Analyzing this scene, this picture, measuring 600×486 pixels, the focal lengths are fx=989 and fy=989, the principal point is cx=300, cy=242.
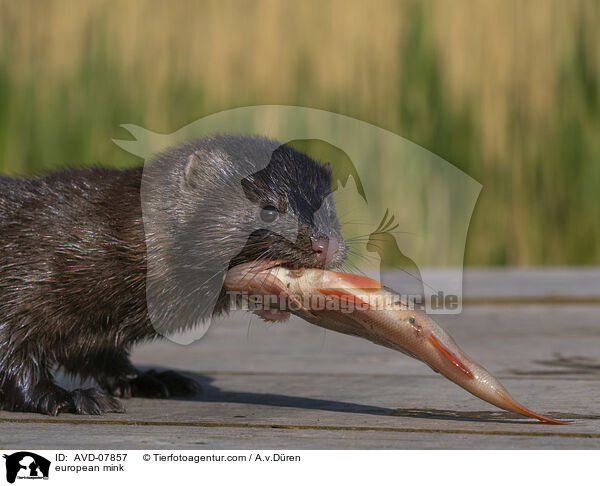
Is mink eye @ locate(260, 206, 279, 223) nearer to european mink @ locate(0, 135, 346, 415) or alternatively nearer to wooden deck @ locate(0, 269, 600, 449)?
european mink @ locate(0, 135, 346, 415)

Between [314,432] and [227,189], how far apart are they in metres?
1.01

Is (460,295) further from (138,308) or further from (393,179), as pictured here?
(138,308)

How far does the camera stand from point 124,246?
9.76 ft

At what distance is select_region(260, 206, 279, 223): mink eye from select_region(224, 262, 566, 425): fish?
6.8 inches

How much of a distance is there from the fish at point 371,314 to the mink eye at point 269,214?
172 mm

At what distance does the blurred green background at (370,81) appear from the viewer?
5.71 m

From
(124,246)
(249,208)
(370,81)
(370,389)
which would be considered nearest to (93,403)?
(124,246)

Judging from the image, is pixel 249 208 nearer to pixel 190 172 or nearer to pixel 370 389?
pixel 190 172

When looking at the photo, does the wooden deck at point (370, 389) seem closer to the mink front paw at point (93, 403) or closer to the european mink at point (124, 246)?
the mink front paw at point (93, 403)

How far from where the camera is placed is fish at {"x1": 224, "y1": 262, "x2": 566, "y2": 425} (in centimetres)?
248
